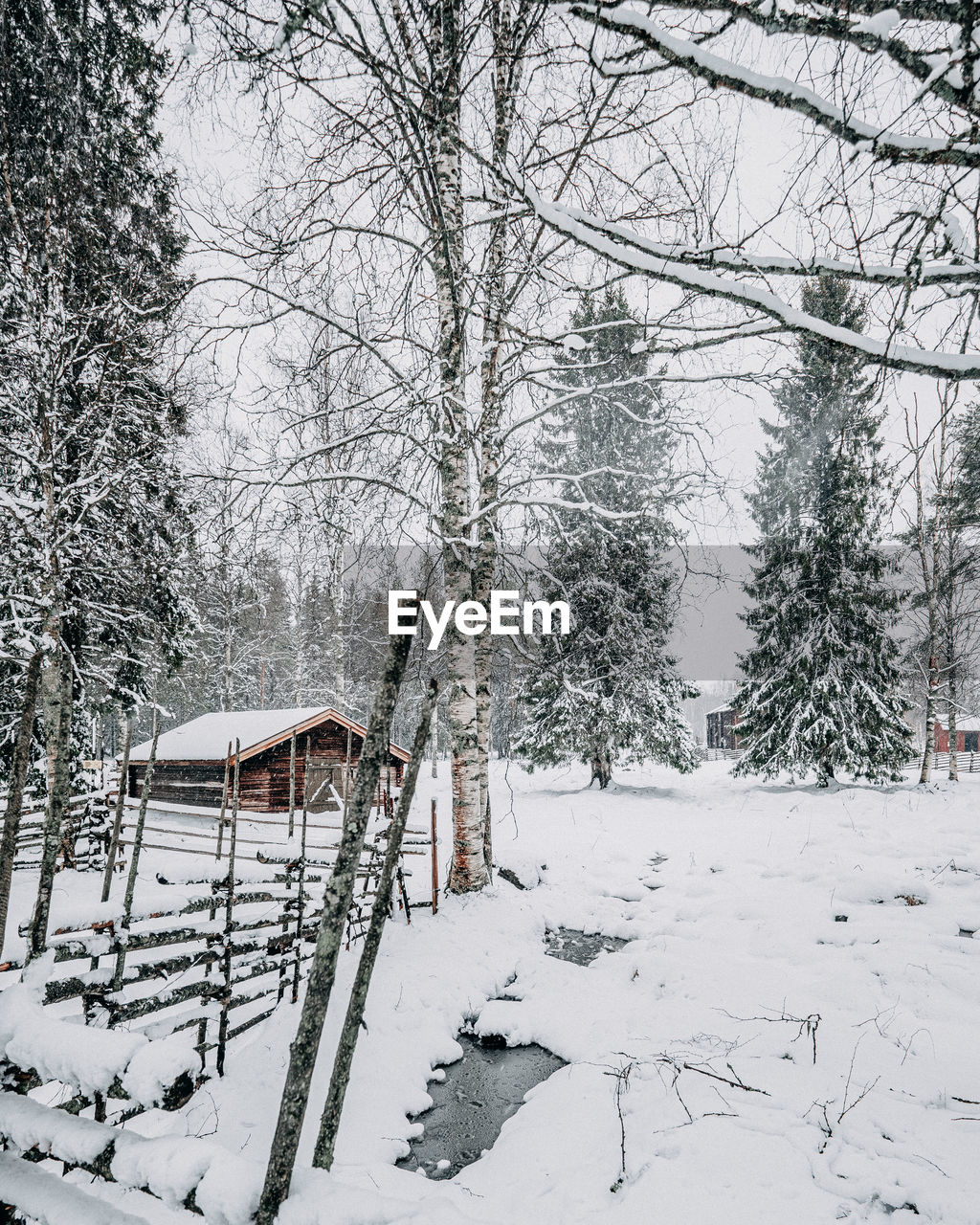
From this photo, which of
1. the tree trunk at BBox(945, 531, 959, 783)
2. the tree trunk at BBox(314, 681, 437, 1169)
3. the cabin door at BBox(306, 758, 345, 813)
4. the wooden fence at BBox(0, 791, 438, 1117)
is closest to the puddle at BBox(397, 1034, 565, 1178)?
the wooden fence at BBox(0, 791, 438, 1117)

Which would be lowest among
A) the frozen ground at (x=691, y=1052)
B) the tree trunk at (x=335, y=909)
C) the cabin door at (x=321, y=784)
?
the cabin door at (x=321, y=784)

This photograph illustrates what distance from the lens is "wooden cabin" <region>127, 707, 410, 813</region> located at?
58.5ft

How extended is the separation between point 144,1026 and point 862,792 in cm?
1567

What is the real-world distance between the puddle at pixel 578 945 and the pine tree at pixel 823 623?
11.1 m

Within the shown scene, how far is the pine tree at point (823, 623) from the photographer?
15492 millimetres

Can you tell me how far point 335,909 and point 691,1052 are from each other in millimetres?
4046

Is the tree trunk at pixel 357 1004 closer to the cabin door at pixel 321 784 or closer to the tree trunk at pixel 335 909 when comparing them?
the tree trunk at pixel 335 909

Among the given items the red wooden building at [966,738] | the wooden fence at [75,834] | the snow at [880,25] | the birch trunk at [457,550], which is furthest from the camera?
the red wooden building at [966,738]

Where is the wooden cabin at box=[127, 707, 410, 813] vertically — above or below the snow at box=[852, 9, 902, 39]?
below

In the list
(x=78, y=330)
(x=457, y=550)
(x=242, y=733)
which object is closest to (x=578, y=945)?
(x=457, y=550)

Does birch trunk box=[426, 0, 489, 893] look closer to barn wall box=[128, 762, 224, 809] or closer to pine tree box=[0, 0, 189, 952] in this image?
pine tree box=[0, 0, 189, 952]

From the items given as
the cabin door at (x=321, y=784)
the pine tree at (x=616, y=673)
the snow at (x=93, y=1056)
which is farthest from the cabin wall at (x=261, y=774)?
the snow at (x=93, y=1056)

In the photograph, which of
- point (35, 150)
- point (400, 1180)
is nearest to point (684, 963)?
point (400, 1180)

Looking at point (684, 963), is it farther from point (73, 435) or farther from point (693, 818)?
point (73, 435)
